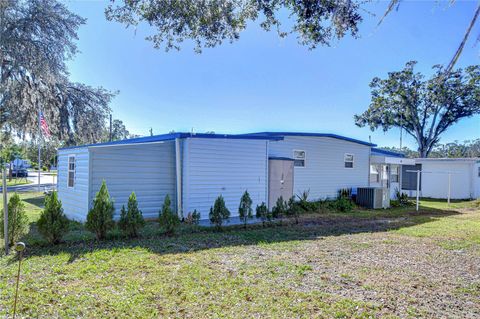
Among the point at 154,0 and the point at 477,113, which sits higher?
the point at 477,113

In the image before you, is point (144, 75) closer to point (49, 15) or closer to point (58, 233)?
point (49, 15)

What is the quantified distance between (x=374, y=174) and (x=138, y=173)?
478 inches

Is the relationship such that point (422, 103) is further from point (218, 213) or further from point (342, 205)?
point (218, 213)

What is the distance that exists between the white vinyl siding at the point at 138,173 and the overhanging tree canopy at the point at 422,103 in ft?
86.9

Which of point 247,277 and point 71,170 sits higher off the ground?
point 71,170

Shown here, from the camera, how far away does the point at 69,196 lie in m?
10.6

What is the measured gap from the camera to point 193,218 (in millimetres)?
8883

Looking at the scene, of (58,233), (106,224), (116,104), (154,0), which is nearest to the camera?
(154,0)

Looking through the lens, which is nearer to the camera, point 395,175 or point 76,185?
point 76,185

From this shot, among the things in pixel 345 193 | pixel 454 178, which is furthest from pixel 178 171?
pixel 454 178

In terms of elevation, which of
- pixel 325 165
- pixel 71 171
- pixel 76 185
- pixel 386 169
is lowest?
pixel 76 185

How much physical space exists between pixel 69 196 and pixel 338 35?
29.4 feet

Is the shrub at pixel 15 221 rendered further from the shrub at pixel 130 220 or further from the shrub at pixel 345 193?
the shrub at pixel 345 193

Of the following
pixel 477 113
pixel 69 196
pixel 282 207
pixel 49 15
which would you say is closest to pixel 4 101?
pixel 49 15
